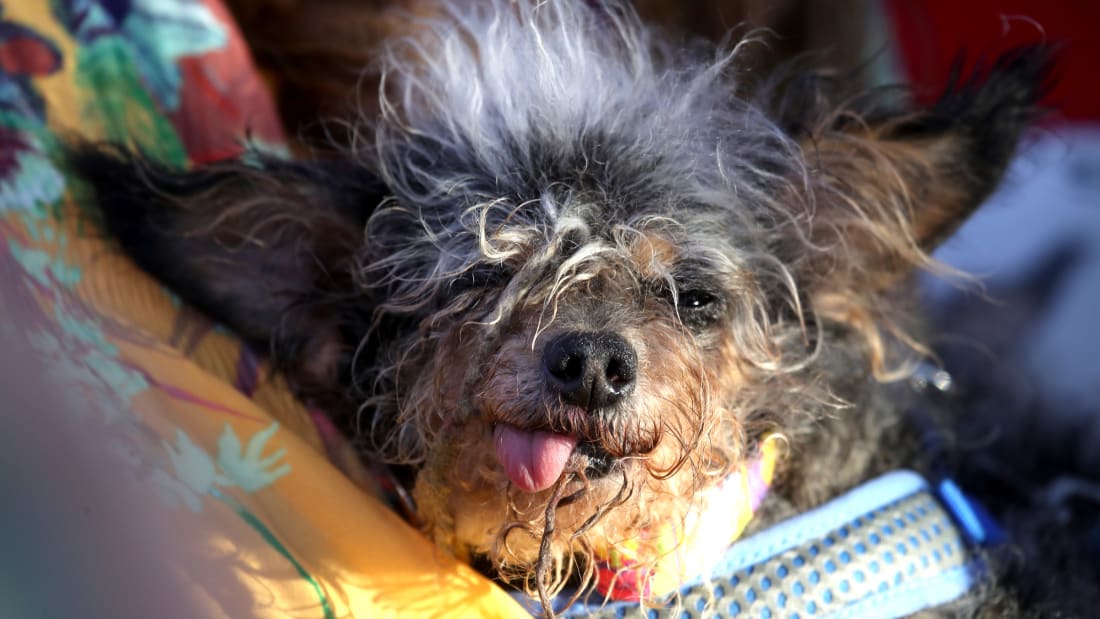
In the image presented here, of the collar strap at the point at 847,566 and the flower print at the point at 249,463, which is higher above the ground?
the flower print at the point at 249,463

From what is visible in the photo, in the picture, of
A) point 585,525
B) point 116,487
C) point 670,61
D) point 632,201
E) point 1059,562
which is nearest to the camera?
point 116,487

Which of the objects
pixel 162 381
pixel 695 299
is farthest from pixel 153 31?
pixel 695 299

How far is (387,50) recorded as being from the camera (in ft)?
7.08

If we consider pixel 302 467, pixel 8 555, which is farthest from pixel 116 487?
pixel 302 467

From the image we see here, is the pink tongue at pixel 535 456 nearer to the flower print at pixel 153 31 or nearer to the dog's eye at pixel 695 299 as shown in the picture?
the dog's eye at pixel 695 299

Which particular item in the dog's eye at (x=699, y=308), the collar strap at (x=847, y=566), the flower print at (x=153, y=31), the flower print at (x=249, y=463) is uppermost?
the flower print at (x=153, y=31)

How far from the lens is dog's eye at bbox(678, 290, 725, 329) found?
5.81ft

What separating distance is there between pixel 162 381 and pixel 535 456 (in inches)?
26.7

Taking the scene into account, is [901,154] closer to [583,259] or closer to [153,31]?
[583,259]

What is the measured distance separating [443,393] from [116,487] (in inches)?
27.7

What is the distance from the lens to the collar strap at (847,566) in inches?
65.2

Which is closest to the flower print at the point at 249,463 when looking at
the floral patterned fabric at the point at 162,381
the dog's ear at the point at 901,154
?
the floral patterned fabric at the point at 162,381

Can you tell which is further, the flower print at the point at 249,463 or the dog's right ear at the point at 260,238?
the dog's right ear at the point at 260,238

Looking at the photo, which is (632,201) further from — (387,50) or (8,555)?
(8,555)
